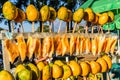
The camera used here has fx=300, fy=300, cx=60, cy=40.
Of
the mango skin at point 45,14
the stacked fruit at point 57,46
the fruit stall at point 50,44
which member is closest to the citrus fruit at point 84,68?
the fruit stall at point 50,44

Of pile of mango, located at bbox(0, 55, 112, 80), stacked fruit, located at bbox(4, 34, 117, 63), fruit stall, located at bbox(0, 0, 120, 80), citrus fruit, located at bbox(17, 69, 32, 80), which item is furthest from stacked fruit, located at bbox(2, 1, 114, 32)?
citrus fruit, located at bbox(17, 69, 32, 80)

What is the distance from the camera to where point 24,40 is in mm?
2721

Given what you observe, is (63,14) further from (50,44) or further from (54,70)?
(54,70)

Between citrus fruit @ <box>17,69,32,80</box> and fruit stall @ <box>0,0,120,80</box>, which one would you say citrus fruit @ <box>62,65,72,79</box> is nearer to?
fruit stall @ <box>0,0,120,80</box>

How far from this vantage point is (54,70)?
2.56 m

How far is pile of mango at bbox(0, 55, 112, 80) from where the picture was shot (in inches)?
84.8

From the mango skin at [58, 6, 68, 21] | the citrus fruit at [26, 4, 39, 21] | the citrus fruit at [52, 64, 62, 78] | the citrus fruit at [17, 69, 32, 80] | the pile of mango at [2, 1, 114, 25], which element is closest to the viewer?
the citrus fruit at [17, 69, 32, 80]

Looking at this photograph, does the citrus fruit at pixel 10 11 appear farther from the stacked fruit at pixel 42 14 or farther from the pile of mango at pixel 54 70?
the pile of mango at pixel 54 70

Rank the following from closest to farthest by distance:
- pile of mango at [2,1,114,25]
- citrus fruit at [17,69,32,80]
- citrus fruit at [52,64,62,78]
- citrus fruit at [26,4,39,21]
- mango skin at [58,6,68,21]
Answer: citrus fruit at [17,69,32,80] < citrus fruit at [52,64,62,78] < pile of mango at [2,1,114,25] < citrus fruit at [26,4,39,21] < mango skin at [58,6,68,21]

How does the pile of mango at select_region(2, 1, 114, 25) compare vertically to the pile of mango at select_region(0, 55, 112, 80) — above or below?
above

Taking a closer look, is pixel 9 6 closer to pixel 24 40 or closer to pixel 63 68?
pixel 24 40

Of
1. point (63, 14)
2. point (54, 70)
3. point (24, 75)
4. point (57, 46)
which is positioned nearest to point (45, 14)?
point (63, 14)

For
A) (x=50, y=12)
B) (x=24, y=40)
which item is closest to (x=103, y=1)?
(x=50, y=12)

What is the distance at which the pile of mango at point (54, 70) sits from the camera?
84.8 inches
